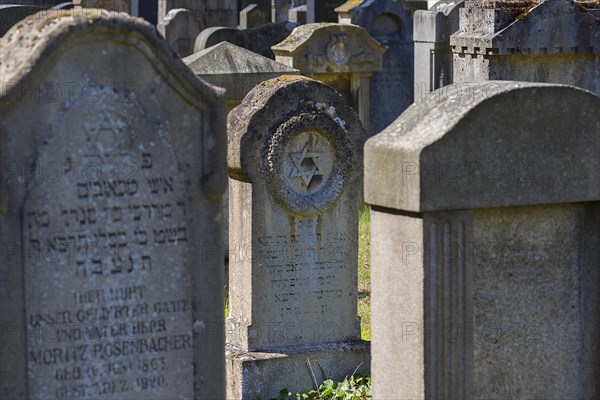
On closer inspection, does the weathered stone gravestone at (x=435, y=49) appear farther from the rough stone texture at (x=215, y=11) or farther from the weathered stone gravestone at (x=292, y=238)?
the rough stone texture at (x=215, y=11)

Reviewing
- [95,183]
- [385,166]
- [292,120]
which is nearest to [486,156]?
[385,166]

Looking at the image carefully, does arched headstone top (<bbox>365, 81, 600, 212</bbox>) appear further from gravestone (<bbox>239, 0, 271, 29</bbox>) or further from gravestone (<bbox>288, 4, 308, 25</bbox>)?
gravestone (<bbox>239, 0, 271, 29</bbox>)

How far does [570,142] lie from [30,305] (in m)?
1.97

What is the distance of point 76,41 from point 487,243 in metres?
1.59

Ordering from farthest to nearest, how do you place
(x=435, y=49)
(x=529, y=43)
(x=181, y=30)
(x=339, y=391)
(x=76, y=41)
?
(x=181, y=30), (x=435, y=49), (x=529, y=43), (x=339, y=391), (x=76, y=41)

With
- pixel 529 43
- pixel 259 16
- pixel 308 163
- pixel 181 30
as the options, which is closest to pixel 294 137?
pixel 308 163

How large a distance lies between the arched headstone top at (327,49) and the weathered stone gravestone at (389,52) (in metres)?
1.74

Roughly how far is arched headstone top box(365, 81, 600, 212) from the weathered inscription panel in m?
0.77

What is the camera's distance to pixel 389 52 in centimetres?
1518

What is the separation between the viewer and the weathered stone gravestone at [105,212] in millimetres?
4414

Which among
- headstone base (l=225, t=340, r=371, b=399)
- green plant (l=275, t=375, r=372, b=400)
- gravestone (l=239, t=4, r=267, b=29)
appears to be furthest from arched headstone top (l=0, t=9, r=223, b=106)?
gravestone (l=239, t=4, r=267, b=29)

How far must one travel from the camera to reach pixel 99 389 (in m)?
4.66

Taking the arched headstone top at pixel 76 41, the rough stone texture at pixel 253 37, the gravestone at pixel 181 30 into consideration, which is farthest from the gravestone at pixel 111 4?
the arched headstone top at pixel 76 41

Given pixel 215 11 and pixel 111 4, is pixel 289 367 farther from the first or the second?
pixel 215 11
